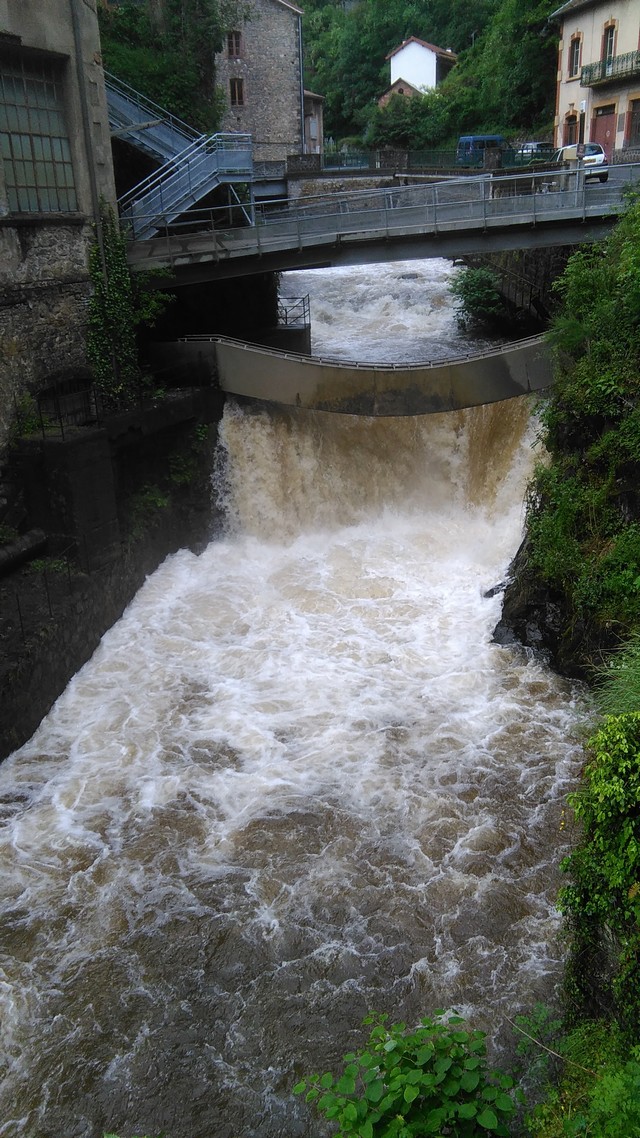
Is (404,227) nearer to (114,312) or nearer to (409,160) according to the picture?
(114,312)

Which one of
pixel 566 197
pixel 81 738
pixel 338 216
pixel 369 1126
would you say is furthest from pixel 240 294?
pixel 369 1126

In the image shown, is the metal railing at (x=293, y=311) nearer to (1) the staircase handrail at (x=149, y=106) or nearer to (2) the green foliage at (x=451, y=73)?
(1) the staircase handrail at (x=149, y=106)

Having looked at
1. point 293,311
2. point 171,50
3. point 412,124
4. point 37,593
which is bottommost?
point 37,593

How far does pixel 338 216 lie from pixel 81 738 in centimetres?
1039

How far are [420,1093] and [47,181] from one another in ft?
42.0

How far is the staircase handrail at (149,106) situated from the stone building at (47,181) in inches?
170

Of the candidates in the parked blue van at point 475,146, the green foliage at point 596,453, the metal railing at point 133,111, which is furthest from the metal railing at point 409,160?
the green foliage at point 596,453

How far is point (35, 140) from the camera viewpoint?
41.5 ft

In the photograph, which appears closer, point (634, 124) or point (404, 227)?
point (404, 227)

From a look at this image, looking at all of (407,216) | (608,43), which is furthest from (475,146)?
(407,216)

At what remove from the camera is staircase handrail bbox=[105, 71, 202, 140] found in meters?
18.0

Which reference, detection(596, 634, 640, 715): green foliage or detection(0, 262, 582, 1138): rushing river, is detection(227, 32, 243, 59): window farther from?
detection(596, 634, 640, 715): green foliage

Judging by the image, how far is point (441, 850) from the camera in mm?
8539

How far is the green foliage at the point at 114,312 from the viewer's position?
13852 millimetres
